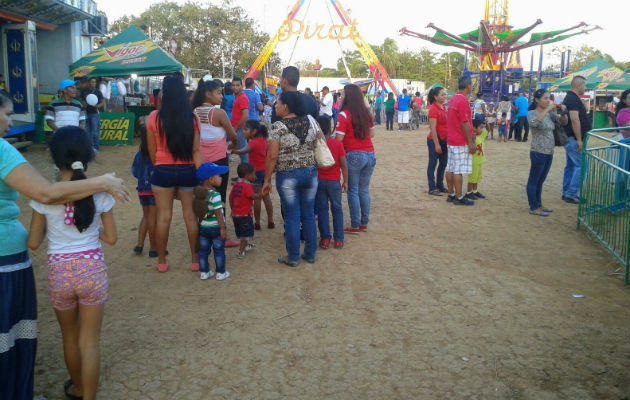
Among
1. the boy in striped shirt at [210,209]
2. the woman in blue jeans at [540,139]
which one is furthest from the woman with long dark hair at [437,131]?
the boy in striped shirt at [210,209]

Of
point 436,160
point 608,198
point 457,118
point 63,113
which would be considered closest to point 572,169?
point 436,160

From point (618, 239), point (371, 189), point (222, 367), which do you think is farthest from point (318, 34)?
point (222, 367)

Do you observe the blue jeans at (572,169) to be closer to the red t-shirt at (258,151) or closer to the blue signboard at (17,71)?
the red t-shirt at (258,151)

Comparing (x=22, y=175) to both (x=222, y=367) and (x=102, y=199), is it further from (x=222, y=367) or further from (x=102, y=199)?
(x=222, y=367)

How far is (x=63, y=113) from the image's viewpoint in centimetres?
923

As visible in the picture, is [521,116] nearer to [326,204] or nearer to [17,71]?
[326,204]

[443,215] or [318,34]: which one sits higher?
[318,34]

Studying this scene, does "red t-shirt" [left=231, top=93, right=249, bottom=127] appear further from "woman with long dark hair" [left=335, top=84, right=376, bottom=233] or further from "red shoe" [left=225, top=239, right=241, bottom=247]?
"red shoe" [left=225, top=239, right=241, bottom=247]

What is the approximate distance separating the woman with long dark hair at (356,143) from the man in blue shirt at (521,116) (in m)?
13.3

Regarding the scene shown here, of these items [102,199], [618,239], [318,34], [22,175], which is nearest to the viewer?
[22,175]

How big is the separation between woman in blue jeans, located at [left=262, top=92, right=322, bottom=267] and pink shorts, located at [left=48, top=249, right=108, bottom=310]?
258 centimetres

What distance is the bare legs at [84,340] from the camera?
2889mm

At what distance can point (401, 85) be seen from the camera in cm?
4738

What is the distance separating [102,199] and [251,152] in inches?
147
